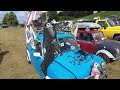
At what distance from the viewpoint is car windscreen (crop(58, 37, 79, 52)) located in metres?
7.32

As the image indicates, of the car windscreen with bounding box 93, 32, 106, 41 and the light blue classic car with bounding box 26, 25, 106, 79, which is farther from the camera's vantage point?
the car windscreen with bounding box 93, 32, 106, 41

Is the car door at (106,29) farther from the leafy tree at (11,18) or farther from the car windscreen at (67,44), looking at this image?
Answer: the car windscreen at (67,44)

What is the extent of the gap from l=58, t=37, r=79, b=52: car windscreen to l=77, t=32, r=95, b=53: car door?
214 cm

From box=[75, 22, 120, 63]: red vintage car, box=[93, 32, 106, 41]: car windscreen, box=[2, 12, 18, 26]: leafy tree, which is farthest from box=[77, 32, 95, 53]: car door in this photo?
box=[2, 12, 18, 26]: leafy tree

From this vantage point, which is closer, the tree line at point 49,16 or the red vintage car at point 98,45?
the red vintage car at point 98,45

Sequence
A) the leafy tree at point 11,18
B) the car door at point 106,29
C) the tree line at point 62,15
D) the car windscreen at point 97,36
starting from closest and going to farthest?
the car windscreen at point 97,36, the car door at point 106,29, the tree line at point 62,15, the leafy tree at point 11,18

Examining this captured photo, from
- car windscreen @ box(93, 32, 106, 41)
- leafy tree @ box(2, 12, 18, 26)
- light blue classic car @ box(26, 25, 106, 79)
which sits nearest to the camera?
light blue classic car @ box(26, 25, 106, 79)

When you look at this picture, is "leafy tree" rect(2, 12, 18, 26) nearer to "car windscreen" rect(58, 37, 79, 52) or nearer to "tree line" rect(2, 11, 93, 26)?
"tree line" rect(2, 11, 93, 26)

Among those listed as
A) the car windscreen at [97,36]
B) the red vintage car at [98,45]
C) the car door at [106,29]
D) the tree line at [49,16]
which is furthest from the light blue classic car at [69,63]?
the car door at [106,29]

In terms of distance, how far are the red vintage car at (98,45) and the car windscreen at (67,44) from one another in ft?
7.03

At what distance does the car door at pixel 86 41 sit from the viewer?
10.00 metres
